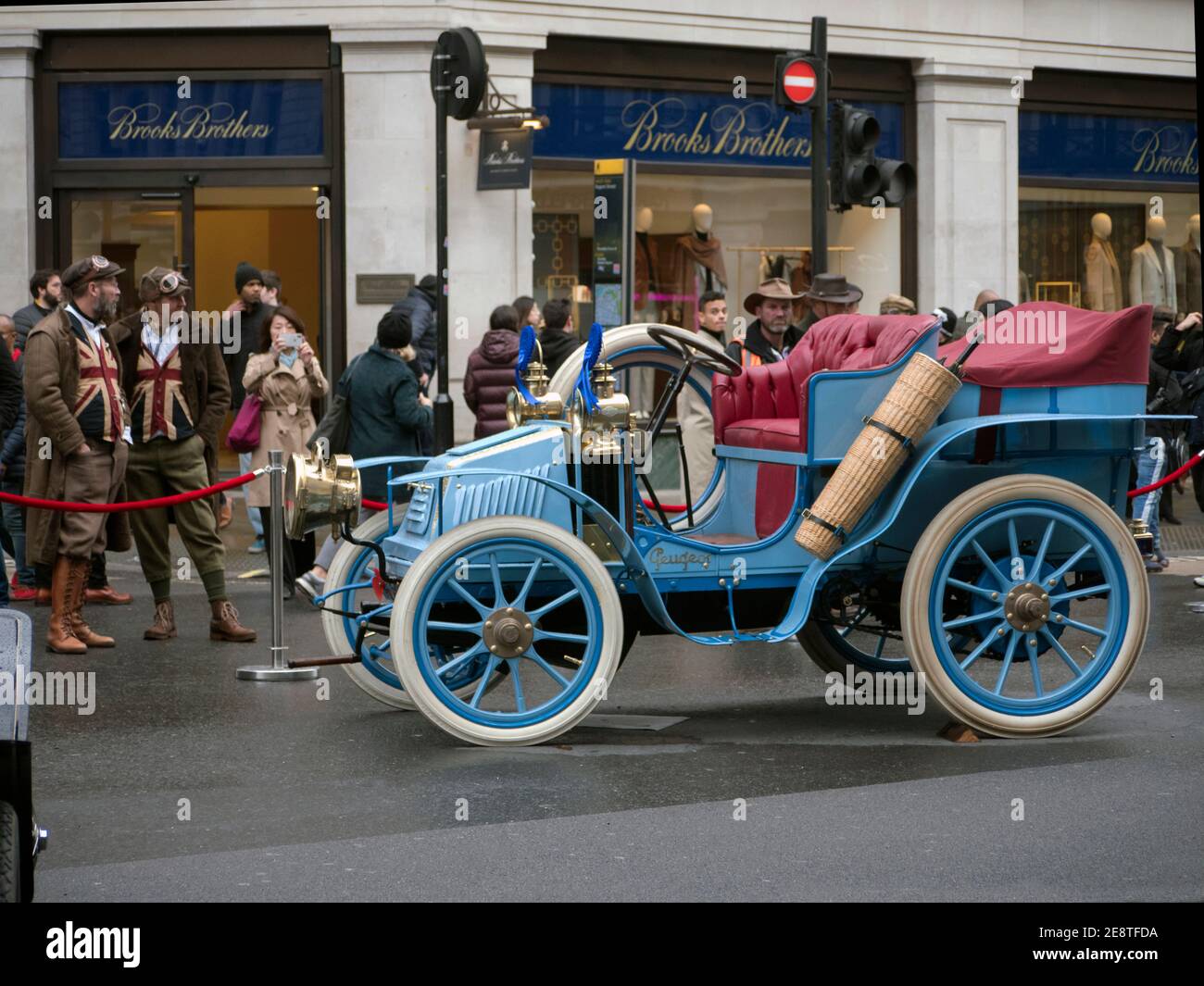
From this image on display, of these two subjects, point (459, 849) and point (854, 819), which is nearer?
point (459, 849)

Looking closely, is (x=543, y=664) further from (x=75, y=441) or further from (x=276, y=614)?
(x=75, y=441)

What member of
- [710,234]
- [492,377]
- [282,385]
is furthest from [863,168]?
[710,234]

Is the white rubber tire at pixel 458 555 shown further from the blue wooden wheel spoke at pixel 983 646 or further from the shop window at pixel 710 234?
the shop window at pixel 710 234

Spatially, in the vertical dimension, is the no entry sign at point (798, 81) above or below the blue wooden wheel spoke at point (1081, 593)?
above

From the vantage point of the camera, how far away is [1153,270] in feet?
72.5

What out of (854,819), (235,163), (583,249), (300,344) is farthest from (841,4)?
(854,819)

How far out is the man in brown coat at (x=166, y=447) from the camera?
10008 millimetres

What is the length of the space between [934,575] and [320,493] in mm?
2341

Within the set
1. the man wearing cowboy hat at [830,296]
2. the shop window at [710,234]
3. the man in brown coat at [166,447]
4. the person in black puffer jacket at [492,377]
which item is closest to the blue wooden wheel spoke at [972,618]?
the man in brown coat at [166,447]

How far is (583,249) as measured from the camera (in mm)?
18797

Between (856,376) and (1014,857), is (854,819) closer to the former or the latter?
(1014,857)

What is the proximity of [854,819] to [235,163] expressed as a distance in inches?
522

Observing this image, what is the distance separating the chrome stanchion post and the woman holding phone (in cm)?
310

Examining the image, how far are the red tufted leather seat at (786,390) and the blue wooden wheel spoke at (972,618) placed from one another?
2.85ft
